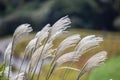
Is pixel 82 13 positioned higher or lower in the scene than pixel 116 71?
higher

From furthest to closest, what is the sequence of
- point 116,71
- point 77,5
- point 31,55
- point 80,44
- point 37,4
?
point 37,4 → point 77,5 → point 116,71 → point 31,55 → point 80,44

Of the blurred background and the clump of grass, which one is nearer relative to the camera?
the clump of grass

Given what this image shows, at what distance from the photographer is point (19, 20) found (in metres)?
26.0

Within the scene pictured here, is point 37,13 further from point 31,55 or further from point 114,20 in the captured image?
point 31,55

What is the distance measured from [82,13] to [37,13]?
2.02 m

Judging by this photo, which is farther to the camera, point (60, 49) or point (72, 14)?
point (72, 14)

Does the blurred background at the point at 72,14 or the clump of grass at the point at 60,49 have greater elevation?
the blurred background at the point at 72,14

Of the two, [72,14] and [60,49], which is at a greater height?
[72,14]

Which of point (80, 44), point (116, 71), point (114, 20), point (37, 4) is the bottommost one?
point (80, 44)

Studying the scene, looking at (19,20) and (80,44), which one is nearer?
(80,44)

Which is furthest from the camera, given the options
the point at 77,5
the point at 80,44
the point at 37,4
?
the point at 37,4

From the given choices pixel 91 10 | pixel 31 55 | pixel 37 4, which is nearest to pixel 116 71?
pixel 31 55

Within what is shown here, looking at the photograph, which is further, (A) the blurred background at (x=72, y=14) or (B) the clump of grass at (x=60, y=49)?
(A) the blurred background at (x=72, y=14)

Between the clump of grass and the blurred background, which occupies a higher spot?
the blurred background
